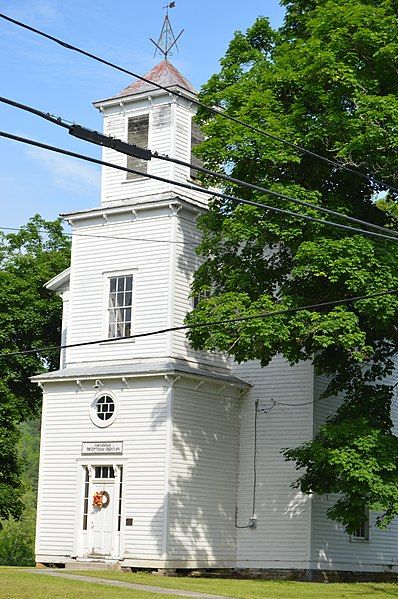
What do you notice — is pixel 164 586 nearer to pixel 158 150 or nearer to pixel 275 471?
pixel 275 471

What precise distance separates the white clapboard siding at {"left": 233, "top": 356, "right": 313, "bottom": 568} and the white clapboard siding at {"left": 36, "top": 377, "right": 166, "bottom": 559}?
3.58 meters

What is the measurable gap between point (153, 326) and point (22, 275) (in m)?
13.4

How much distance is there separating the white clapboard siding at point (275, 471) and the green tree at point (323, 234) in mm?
2255

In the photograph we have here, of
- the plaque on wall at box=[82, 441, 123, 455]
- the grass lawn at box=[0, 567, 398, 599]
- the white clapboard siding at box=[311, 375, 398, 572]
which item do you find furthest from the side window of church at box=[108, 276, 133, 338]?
the grass lawn at box=[0, 567, 398, 599]

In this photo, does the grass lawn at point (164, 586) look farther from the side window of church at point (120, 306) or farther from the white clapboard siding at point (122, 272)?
the side window of church at point (120, 306)

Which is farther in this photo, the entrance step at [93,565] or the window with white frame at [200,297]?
the window with white frame at [200,297]

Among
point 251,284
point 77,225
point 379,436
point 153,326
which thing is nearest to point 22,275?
point 77,225

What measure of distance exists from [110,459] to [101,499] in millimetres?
1143

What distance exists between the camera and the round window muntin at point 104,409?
1235 inches

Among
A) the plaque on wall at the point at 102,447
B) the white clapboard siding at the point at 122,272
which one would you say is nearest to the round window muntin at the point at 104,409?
the plaque on wall at the point at 102,447

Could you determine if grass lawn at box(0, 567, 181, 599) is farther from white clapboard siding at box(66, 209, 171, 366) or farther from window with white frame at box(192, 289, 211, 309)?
window with white frame at box(192, 289, 211, 309)

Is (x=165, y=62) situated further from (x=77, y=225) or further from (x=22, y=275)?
(x=22, y=275)

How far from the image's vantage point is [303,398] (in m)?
32.2

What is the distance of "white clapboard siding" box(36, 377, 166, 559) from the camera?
3003 centimetres
